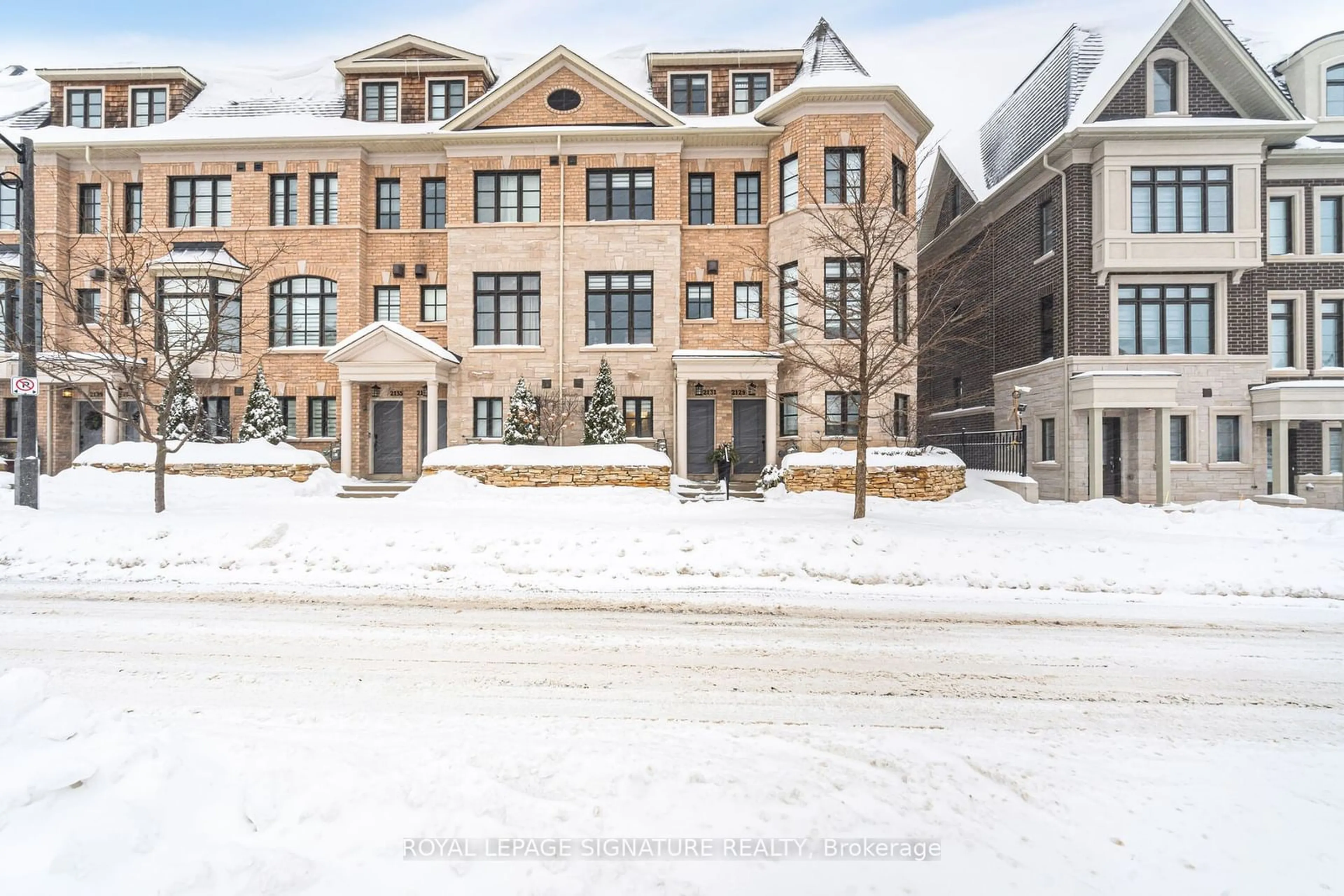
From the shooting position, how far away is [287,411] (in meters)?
20.8

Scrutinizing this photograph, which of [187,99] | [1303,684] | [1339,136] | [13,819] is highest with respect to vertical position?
[187,99]

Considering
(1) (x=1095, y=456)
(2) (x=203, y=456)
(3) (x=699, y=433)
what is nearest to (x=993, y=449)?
(1) (x=1095, y=456)

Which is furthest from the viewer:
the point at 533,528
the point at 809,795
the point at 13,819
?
the point at 533,528

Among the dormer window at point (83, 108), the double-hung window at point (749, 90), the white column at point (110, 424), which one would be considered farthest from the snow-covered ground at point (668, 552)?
the dormer window at point (83, 108)

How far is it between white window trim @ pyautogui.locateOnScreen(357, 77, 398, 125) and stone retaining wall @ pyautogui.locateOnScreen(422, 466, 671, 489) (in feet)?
45.5

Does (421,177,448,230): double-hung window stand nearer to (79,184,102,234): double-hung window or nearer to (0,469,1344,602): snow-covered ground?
(79,184,102,234): double-hung window

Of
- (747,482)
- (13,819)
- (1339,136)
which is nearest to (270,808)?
(13,819)

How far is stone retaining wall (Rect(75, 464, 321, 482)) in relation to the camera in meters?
16.2

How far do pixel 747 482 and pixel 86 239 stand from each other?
22.8m

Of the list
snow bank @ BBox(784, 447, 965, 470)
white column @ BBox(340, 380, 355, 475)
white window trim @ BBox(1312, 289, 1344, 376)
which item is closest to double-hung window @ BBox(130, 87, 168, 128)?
white column @ BBox(340, 380, 355, 475)

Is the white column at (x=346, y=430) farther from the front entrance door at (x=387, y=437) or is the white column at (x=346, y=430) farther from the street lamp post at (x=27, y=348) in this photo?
the street lamp post at (x=27, y=348)

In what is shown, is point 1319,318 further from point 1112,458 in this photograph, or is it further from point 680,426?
point 680,426

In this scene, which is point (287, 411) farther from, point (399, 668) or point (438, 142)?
point (399, 668)

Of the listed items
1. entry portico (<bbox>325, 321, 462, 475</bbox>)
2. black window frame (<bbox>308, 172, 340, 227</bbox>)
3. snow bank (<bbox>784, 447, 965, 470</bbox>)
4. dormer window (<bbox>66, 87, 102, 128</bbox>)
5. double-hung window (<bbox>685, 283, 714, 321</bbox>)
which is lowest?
snow bank (<bbox>784, 447, 965, 470</bbox>)
